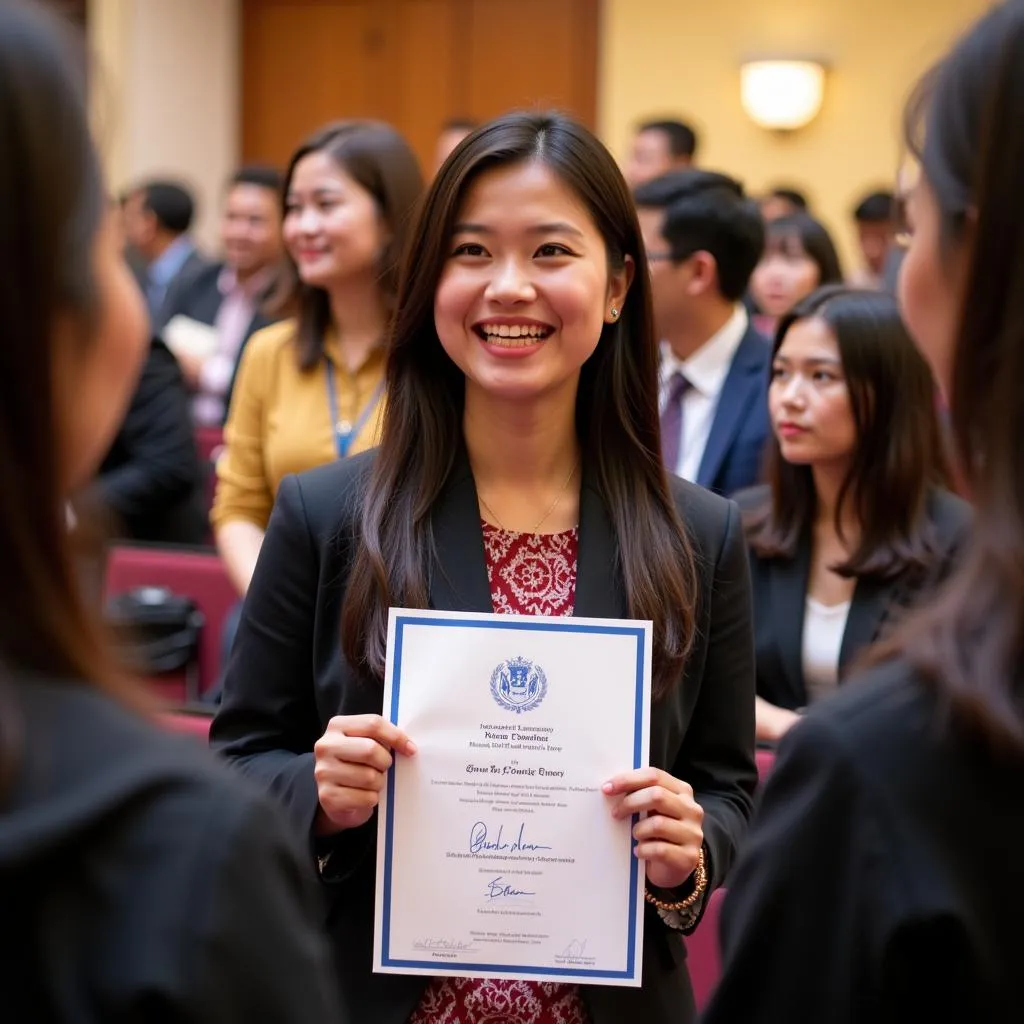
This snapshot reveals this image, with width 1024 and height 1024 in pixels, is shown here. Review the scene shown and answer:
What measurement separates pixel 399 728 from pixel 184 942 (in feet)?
2.46

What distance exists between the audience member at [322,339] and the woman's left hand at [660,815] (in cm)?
184

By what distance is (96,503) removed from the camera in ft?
3.37

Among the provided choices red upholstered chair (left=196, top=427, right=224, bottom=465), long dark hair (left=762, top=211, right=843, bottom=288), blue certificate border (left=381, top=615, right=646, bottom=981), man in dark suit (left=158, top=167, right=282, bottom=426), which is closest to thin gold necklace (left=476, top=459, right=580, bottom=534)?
blue certificate border (left=381, top=615, right=646, bottom=981)

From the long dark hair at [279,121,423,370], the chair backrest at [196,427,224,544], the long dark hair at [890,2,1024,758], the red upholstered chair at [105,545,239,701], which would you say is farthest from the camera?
the chair backrest at [196,427,224,544]

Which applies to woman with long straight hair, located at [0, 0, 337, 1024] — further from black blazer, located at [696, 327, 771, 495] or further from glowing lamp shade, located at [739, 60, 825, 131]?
glowing lamp shade, located at [739, 60, 825, 131]

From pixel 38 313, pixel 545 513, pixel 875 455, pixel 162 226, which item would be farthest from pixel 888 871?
pixel 162 226

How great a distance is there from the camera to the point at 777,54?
25.6ft

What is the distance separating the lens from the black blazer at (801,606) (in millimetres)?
2951

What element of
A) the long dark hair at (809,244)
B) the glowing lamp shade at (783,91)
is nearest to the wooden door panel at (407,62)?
the glowing lamp shade at (783,91)

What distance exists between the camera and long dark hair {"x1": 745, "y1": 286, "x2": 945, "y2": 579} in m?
3.04

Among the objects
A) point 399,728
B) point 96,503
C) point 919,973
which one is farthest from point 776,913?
point 399,728

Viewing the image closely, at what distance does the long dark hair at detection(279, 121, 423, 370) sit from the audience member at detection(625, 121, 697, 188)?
3.44 m
